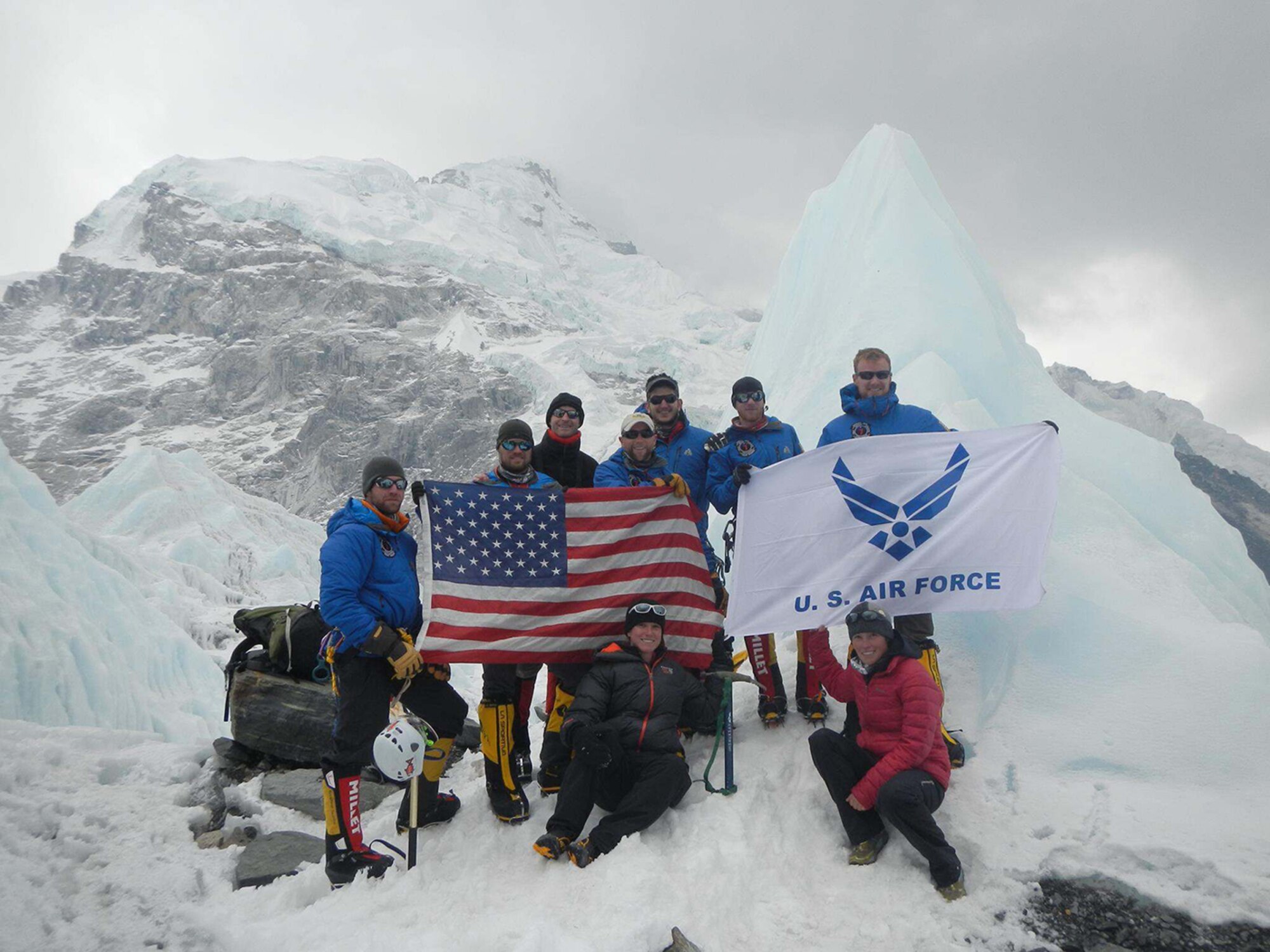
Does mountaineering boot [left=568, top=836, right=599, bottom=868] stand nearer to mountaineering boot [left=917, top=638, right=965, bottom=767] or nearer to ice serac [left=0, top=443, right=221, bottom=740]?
mountaineering boot [left=917, top=638, right=965, bottom=767]

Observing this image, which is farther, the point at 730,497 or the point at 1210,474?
the point at 1210,474

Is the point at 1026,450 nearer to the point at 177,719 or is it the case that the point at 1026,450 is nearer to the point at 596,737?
the point at 596,737

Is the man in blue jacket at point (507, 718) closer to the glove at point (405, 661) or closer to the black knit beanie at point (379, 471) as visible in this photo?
the glove at point (405, 661)

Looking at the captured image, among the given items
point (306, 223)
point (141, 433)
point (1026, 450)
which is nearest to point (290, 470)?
point (141, 433)

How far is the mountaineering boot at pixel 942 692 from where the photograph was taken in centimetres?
399

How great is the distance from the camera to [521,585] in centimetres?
446

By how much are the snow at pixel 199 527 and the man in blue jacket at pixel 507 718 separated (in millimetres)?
14972

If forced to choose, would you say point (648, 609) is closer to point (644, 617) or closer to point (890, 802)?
point (644, 617)

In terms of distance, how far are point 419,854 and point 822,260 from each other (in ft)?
32.2

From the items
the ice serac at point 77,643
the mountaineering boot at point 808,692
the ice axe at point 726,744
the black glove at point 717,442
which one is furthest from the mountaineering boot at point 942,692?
the ice serac at point 77,643

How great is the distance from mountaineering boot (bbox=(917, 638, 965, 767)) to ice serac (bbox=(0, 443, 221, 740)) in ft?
24.0

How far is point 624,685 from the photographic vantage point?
3.96 metres

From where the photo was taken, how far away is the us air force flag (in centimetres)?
412

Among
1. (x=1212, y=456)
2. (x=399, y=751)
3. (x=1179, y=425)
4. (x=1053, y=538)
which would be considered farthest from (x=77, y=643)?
(x=1179, y=425)
